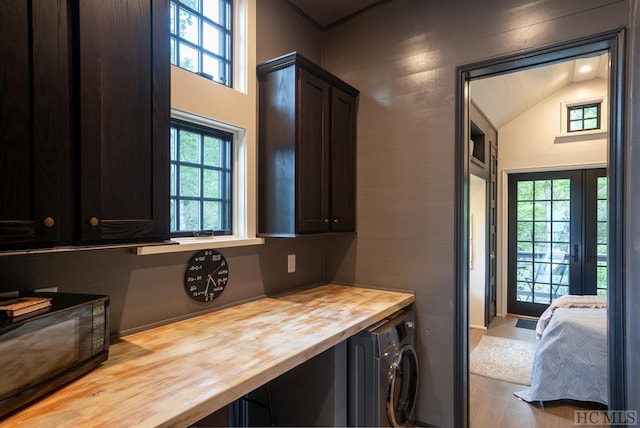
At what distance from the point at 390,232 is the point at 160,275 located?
1520mm

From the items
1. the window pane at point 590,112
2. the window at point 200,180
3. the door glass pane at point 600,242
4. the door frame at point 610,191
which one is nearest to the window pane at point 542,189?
the door glass pane at point 600,242

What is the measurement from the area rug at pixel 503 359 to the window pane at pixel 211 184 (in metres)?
2.87

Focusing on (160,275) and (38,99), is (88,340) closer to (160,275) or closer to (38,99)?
(160,275)

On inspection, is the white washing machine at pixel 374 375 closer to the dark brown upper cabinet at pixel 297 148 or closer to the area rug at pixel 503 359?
the dark brown upper cabinet at pixel 297 148

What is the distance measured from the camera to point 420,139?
92.9 inches

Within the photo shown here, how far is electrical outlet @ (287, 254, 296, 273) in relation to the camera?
2.49m

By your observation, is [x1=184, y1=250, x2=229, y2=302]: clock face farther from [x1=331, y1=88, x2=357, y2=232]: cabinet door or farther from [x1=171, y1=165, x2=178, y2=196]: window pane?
[x1=331, y1=88, x2=357, y2=232]: cabinet door

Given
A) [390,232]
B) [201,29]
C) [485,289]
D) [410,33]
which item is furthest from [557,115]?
[201,29]

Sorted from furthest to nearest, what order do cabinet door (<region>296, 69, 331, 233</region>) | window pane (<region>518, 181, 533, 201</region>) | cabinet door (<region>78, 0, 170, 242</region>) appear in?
window pane (<region>518, 181, 533, 201</region>) < cabinet door (<region>296, 69, 331, 233</region>) < cabinet door (<region>78, 0, 170, 242</region>)

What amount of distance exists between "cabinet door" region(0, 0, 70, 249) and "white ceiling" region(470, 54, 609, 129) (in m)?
3.49

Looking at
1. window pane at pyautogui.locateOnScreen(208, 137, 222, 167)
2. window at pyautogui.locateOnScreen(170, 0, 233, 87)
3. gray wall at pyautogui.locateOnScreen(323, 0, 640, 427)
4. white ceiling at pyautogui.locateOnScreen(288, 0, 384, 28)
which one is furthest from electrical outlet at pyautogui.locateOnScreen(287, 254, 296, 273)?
white ceiling at pyautogui.locateOnScreen(288, 0, 384, 28)

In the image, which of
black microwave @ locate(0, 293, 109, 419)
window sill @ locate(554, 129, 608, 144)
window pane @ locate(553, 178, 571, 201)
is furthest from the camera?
window pane @ locate(553, 178, 571, 201)

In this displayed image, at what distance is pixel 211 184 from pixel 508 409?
2.71m

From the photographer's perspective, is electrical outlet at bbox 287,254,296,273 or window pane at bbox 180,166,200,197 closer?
window pane at bbox 180,166,200,197
